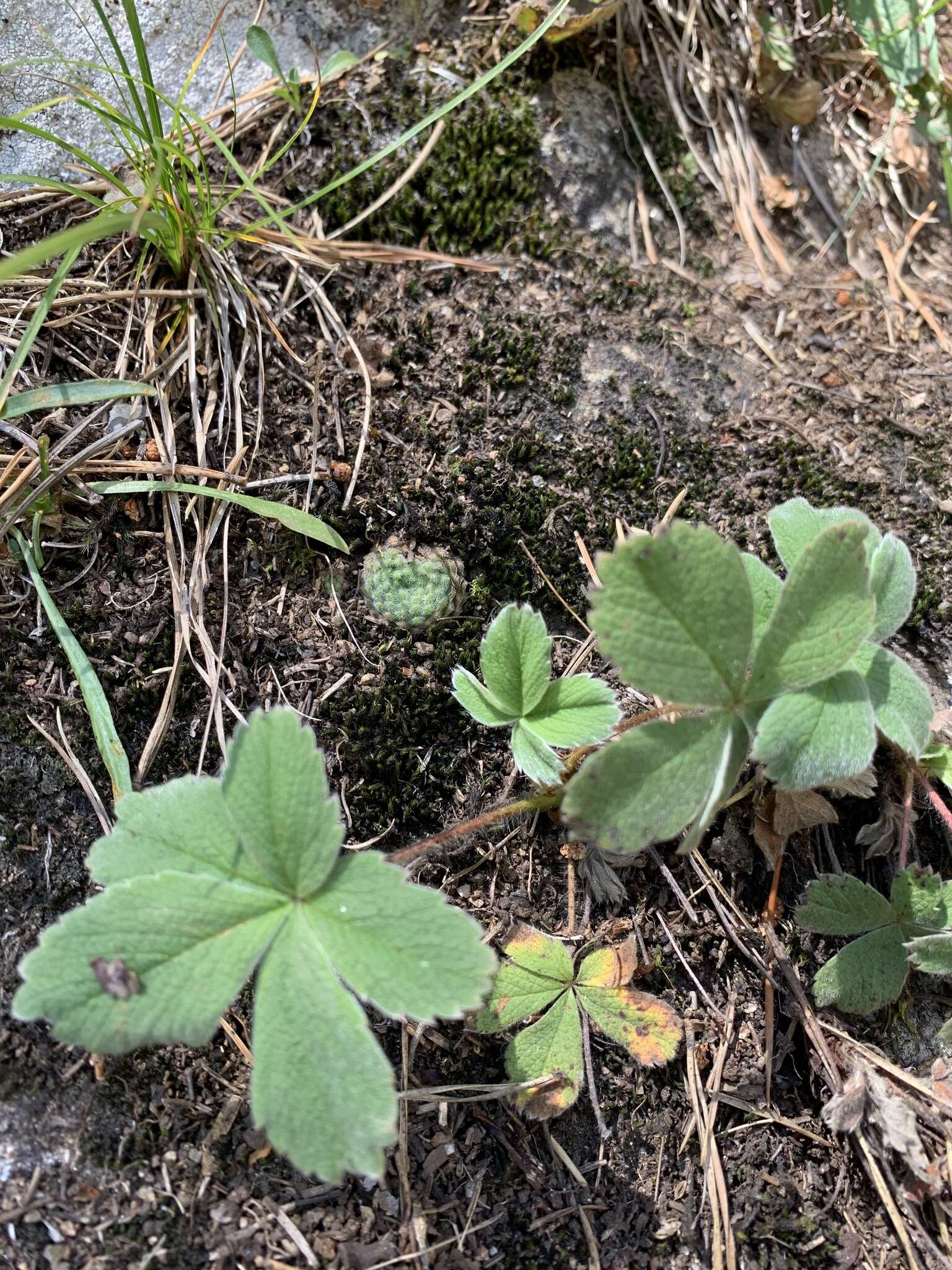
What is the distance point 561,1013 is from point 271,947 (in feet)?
2.19

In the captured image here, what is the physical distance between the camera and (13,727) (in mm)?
1794

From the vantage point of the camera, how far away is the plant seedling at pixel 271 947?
1.27 m

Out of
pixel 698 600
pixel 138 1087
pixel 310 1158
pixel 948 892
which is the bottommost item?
pixel 948 892

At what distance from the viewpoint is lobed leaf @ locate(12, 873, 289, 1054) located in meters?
1.30

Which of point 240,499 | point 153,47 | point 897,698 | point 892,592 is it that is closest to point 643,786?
point 897,698

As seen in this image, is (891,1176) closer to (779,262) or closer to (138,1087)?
(138,1087)

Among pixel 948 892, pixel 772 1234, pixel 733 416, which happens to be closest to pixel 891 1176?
pixel 772 1234

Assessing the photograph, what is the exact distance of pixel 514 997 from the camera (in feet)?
5.66

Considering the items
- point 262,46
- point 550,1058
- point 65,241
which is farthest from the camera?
point 262,46

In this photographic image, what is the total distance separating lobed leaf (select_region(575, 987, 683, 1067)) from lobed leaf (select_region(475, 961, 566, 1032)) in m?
0.07

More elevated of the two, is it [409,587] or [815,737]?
[409,587]

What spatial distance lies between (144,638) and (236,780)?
0.64 m

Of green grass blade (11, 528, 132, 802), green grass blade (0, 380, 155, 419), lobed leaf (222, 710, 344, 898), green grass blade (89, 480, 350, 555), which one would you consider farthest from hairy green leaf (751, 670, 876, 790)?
green grass blade (0, 380, 155, 419)

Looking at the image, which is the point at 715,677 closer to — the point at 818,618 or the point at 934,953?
the point at 818,618
